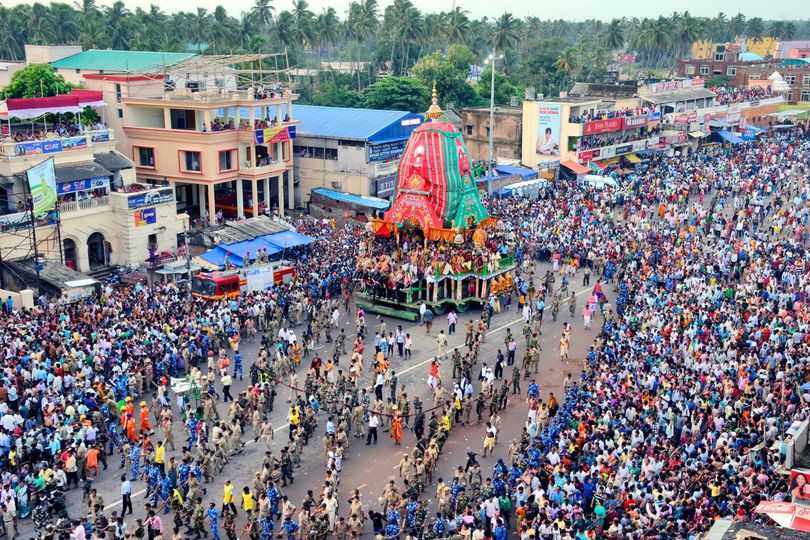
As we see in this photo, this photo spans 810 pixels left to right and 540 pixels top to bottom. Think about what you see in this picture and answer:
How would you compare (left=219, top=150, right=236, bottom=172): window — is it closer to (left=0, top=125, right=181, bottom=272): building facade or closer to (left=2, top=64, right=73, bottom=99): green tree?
(left=0, top=125, right=181, bottom=272): building facade

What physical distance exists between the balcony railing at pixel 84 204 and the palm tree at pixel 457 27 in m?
57.9

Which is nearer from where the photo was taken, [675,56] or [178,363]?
[178,363]

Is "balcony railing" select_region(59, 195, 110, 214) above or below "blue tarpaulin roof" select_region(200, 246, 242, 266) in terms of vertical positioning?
above

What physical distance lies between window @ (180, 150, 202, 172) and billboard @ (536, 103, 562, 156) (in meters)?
23.5

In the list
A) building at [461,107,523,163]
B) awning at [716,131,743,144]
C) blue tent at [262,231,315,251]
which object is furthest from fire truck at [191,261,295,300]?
awning at [716,131,743,144]

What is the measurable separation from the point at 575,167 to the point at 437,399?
3438 cm

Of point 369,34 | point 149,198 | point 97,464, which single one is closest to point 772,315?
point 97,464

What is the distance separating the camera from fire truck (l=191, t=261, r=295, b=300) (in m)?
33.3

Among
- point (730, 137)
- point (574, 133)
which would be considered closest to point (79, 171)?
point (574, 133)

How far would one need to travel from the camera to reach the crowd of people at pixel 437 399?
750 inches

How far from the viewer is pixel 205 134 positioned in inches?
1714

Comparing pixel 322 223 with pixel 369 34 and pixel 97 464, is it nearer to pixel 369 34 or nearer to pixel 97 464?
pixel 97 464

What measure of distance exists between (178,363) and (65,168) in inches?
570

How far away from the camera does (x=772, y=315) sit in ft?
95.3
